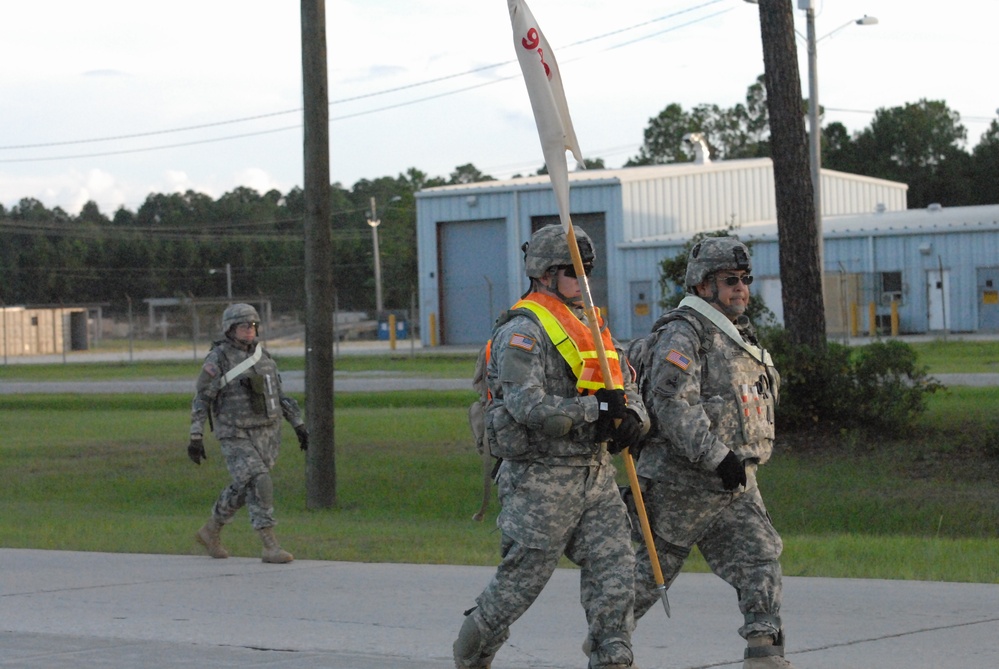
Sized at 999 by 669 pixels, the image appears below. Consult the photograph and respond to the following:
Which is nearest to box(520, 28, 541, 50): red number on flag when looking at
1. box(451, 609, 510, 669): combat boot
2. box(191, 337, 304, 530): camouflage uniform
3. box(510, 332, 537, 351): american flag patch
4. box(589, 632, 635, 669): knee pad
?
box(510, 332, 537, 351): american flag patch

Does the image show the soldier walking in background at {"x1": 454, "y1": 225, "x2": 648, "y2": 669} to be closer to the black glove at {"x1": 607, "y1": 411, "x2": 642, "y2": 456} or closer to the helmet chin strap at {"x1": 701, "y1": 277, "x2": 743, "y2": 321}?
the black glove at {"x1": 607, "y1": 411, "x2": 642, "y2": 456}

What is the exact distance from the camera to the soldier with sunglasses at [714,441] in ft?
19.0

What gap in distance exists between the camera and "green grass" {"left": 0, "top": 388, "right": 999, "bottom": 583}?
10.2m

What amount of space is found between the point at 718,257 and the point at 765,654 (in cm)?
163

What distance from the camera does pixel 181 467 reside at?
17.5 metres

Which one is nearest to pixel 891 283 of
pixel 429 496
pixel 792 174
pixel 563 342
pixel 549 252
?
pixel 792 174

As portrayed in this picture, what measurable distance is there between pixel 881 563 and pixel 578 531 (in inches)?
159

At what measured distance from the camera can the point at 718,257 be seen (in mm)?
6078

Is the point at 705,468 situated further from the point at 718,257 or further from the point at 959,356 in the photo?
the point at 959,356

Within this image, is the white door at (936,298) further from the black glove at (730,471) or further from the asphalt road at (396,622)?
the black glove at (730,471)

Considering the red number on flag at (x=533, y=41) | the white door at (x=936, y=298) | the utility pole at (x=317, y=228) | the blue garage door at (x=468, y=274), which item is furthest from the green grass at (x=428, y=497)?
the blue garage door at (x=468, y=274)

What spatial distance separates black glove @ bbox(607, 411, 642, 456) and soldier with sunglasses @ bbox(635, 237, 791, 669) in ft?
0.97

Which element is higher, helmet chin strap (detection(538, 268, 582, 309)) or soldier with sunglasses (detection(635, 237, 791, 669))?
helmet chin strap (detection(538, 268, 582, 309))

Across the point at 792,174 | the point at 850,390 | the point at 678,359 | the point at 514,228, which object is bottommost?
the point at 850,390
